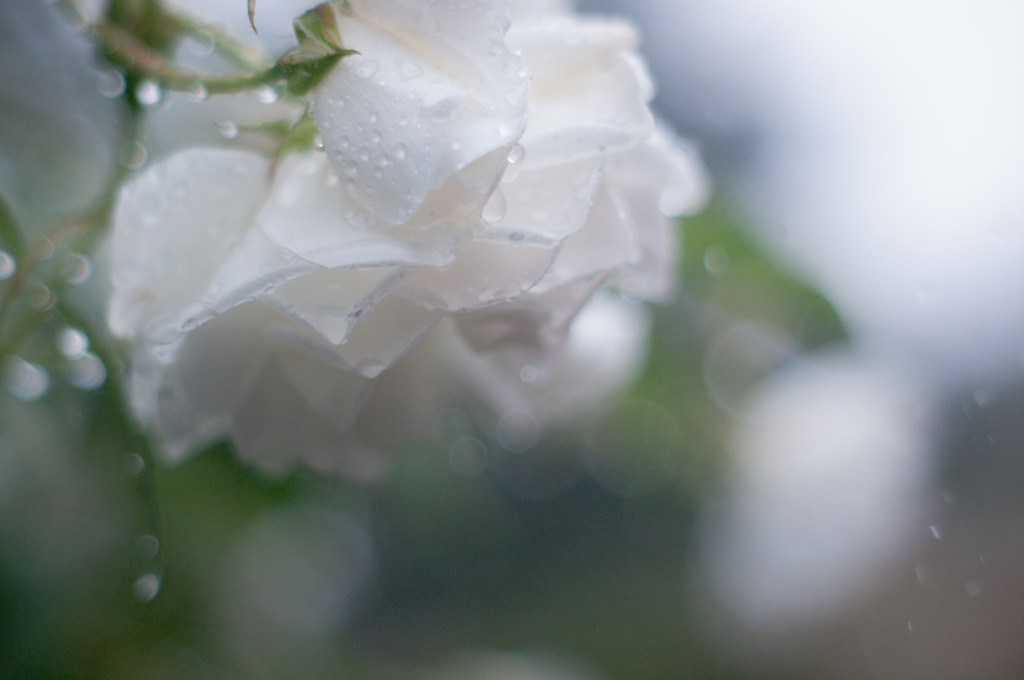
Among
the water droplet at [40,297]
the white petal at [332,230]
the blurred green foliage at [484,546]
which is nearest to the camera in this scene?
the white petal at [332,230]

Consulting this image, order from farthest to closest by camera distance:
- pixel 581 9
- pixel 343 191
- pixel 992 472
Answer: pixel 581 9 < pixel 992 472 < pixel 343 191

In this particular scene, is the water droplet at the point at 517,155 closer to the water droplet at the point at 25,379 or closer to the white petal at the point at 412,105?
the white petal at the point at 412,105

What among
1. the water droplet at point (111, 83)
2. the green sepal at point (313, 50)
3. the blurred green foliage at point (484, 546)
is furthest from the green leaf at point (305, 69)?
the blurred green foliage at point (484, 546)

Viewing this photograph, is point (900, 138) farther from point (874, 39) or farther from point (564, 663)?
point (564, 663)

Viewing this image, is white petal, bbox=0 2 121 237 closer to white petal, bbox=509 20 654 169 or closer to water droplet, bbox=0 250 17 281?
water droplet, bbox=0 250 17 281

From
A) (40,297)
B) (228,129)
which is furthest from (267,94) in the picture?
(40,297)

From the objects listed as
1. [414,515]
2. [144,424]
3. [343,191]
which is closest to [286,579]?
[414,515]
